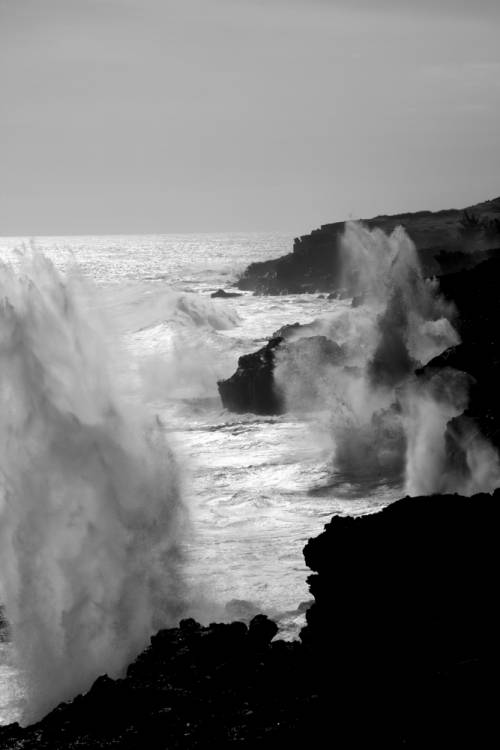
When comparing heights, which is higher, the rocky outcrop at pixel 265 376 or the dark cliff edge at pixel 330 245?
the dark cliff edge at pixel 330 245

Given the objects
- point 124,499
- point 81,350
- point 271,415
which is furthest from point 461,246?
point 124,499

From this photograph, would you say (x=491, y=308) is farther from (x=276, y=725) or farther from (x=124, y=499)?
(x=276, y=725)

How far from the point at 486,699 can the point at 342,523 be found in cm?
443

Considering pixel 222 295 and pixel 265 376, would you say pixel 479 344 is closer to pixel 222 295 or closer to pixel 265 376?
pixel 265 376

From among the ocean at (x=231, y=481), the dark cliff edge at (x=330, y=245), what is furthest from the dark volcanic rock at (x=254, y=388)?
the dark cliff edge at (x=330, y=245)

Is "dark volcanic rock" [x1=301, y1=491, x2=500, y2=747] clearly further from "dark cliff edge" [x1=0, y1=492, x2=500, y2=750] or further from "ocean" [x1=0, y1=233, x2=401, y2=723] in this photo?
"ocean" [x1=0, y1=233, x2=401, y2=723]

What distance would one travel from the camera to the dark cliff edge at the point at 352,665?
11.0 meters

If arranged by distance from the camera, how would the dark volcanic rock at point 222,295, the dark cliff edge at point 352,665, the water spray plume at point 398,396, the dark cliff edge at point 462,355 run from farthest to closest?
the dark volcanic rock at point 222,295, the dark cliff edge at point 462,355, the water spray plume at point 398,396, the dark cliff edge at point 352,665

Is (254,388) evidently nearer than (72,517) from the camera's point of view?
No

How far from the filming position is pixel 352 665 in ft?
41.1

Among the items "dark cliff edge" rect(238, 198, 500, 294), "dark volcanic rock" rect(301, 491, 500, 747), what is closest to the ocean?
"dark volcanic rock" rect(301, 491, 500, 747)

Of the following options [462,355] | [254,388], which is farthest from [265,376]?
[462,355]

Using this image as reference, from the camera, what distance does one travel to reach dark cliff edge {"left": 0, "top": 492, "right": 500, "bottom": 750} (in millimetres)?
11000

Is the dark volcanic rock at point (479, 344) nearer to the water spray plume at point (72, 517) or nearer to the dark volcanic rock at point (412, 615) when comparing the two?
the water spray plume at point (72, 517)
